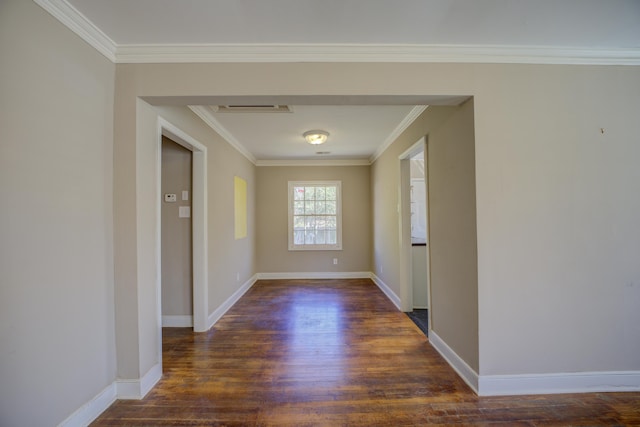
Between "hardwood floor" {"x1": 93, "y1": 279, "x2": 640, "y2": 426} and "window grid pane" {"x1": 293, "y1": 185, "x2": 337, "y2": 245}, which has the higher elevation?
"window grid pane" {"x1": 293, "y1": 185, "x2": 337, "y2": 245}

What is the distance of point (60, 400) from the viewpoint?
150 cm

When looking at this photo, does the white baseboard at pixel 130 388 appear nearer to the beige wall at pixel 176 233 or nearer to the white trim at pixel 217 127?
the beige wall at pixel 176 233

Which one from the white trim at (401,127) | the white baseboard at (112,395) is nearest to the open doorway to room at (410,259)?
the white trim at (401,127)

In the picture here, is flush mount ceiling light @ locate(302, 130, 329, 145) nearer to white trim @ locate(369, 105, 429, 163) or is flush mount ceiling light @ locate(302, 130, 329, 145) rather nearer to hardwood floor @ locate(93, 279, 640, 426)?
white trim @ locate(369, 105, 429, 163)

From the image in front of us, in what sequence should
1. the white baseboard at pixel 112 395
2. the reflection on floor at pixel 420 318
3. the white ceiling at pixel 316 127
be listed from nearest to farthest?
the white baseboard at pixel 112 395 → the white ceiling at pixel 316 127 → the reflection on floor at pixel 420 318

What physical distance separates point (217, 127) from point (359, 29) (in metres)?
2.28

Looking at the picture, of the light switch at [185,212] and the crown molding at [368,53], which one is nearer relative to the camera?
the crown molding at [368,53]

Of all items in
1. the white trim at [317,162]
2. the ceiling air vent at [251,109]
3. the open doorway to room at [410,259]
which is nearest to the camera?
the ceiling air vent at [251,109]

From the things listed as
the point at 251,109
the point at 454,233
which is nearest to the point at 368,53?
the point at 251,109

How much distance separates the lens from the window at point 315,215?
5773mm

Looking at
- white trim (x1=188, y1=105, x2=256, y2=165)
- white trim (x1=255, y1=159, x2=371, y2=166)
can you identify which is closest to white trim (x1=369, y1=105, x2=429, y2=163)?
white trim (x1=255, y1=159, x2=371, y2=166)

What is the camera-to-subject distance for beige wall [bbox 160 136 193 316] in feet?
10.4

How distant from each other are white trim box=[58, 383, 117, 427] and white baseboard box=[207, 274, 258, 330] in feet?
4.19

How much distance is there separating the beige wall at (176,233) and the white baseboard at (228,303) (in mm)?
258
